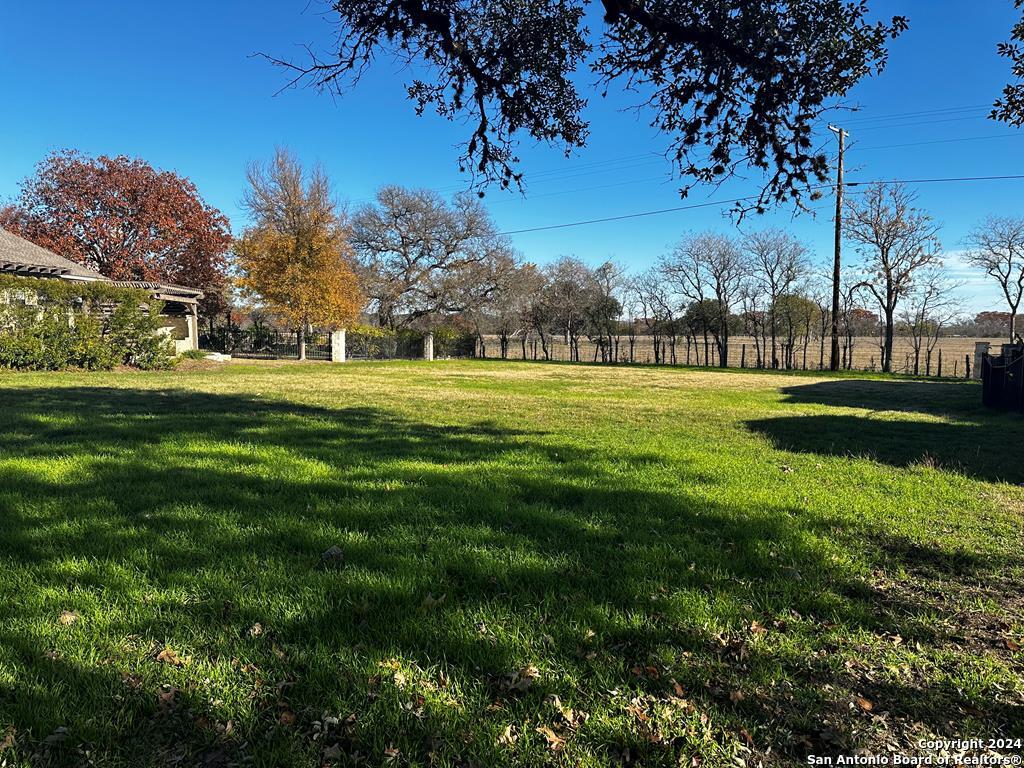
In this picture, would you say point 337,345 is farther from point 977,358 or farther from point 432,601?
point 977,358

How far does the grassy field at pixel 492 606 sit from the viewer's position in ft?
5.92

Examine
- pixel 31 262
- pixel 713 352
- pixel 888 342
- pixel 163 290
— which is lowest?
pixel 713 352

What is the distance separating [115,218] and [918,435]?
1547 inches

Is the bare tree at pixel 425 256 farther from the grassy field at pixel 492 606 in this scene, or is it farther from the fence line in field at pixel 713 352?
the grassy field at pixel 492 606

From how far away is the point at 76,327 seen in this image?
15.3 m

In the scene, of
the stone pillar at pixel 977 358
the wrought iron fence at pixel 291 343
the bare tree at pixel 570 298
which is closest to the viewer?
the stone pillar at pixel 977 358

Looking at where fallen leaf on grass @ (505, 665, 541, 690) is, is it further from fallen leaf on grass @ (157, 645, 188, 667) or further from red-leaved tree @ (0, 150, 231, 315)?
red-leaved tree @ (0, 150, 231, 315)

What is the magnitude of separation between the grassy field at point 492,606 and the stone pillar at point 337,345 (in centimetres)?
2431

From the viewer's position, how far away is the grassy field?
180 centimetres

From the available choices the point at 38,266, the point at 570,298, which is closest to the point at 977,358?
the point at 570,298

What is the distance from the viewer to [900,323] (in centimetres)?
3041

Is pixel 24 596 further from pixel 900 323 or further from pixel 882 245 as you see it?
pixel 900 323

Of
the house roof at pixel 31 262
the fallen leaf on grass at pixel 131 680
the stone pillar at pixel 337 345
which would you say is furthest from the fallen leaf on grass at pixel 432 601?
the stone pillar at pixel 337 345

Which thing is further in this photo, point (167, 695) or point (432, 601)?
point (432, 601)
